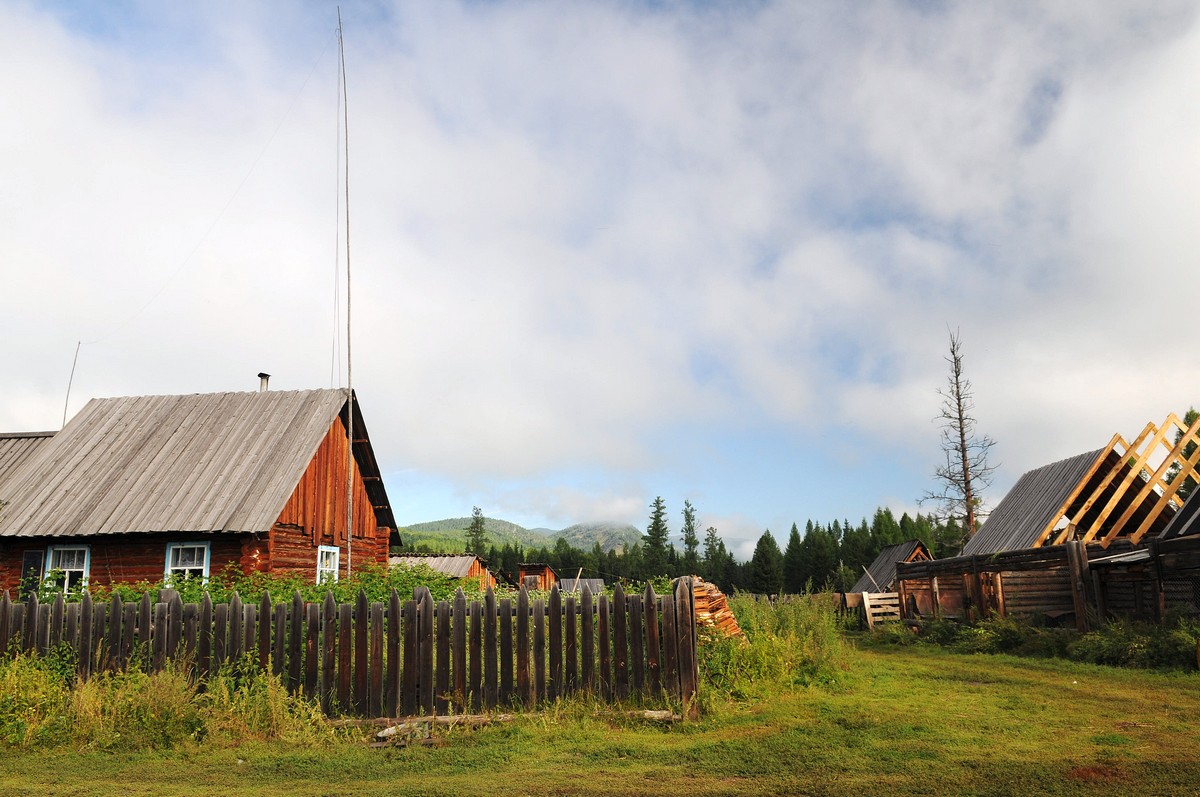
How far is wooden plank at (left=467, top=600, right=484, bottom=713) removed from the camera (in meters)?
9.58

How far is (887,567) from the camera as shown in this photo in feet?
158

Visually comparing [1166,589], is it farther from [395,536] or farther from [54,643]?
[395,536]

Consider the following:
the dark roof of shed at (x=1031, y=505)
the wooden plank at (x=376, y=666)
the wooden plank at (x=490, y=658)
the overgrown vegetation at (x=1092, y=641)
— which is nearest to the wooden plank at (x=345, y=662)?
the wooden plank at (x=376, y=666)

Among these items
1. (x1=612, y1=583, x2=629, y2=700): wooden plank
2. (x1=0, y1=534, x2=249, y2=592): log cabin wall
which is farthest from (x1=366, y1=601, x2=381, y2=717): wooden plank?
(x1=0, y1=534, x2=249, y2=592): log cabin wall

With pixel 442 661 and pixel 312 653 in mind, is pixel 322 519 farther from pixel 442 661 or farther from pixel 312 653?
pixel 442 661

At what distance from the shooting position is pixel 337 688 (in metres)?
9.59

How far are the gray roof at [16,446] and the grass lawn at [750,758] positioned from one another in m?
18.5

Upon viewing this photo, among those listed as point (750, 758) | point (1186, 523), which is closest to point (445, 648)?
point (750, 758)

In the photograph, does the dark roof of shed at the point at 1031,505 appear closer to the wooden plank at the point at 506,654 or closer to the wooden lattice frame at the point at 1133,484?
the wooden lattice frame at the point at 1133,484

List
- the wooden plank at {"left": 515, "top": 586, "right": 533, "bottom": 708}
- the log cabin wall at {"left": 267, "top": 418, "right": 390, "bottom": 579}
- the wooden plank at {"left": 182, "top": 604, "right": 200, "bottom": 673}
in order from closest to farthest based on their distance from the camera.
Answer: the wooden plank at {"left": 515, "top": 586, "right": 533, "bottom": 708} < the wooden plank at {"left": 182, "top": 604, "right": 200, "bottom": 673} < the log cabin wall at {"left": 267, "top": 418, "right": 390, "bottom": 579}

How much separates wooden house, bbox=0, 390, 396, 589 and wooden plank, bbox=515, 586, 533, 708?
34.0 ft

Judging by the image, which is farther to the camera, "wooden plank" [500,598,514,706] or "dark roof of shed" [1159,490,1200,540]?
"dark roof of shed" [1159,490,1200,540]

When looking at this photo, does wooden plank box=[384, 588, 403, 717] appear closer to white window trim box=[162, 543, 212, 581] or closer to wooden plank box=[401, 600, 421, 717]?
wooden plank box=[401, 600, 421, 717]

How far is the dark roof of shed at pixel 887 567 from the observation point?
147 ft
